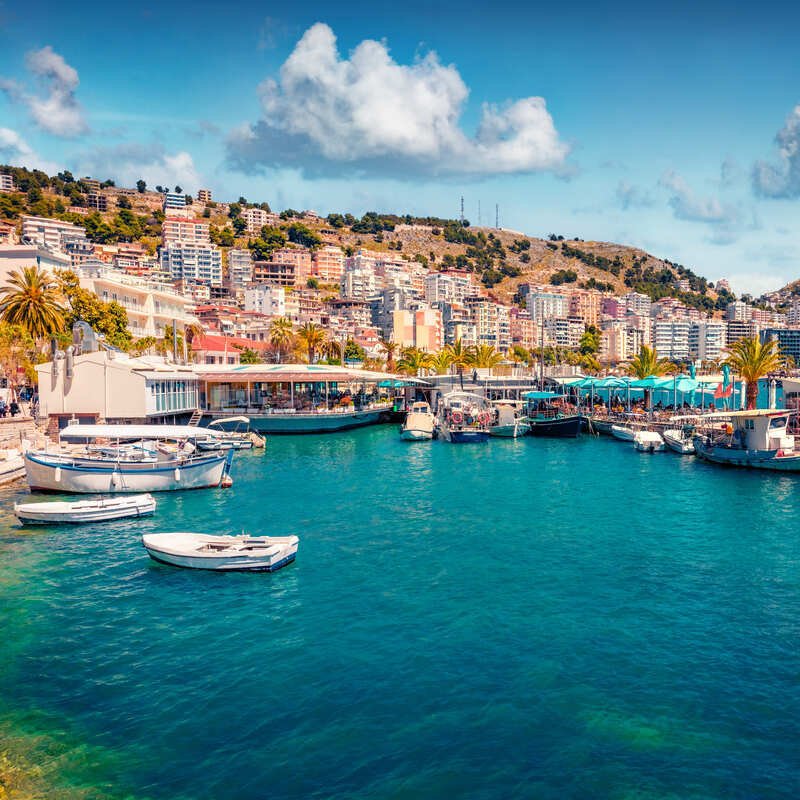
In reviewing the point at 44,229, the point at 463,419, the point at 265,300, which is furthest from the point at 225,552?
the point at 44,229

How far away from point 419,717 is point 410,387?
272 feet

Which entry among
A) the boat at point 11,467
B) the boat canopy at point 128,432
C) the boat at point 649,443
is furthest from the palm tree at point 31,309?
the boat at point 649,443

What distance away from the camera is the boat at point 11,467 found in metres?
41.2

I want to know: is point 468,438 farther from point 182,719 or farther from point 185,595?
point 182,719

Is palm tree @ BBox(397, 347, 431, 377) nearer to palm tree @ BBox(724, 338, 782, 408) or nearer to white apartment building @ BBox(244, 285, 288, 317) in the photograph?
white apartment building @ BBox(244, 285, 288, 317)

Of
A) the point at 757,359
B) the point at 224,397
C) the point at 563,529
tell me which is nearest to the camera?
the point at 563,529

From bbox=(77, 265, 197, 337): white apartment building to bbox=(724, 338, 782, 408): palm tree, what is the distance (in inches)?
2501

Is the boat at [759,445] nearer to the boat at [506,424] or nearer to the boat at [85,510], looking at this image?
the boat at [506,424]

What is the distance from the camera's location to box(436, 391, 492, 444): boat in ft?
217

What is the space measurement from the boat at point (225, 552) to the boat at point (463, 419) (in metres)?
41.0

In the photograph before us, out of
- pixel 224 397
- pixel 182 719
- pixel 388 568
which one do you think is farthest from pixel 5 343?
pixel 182 719

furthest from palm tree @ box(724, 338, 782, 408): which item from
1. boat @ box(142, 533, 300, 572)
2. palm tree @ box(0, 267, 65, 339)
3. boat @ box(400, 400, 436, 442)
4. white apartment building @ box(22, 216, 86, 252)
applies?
white apartment building @ box(22, 216, 86, 252)

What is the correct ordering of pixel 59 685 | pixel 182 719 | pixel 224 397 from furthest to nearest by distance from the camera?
pixel 224 397 < pixel 59 685 < pixel 182 719

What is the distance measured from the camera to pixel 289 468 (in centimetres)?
4984
